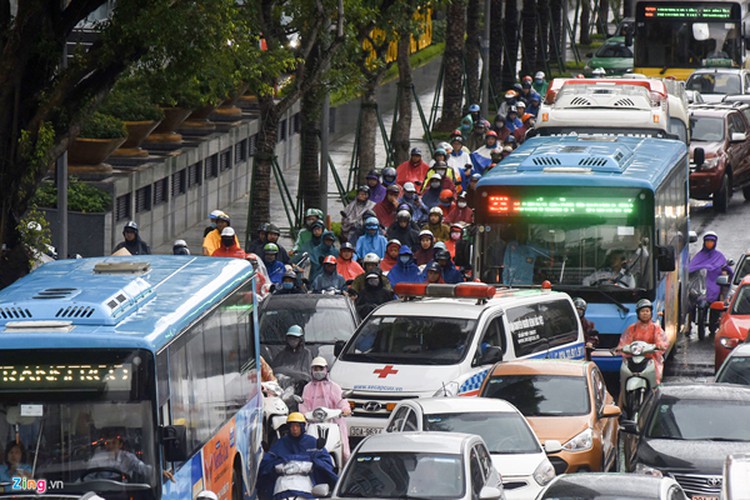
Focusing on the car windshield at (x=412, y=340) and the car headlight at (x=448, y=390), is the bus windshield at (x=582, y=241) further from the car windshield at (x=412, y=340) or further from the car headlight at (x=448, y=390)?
the car headlight at (x=448, y=390)

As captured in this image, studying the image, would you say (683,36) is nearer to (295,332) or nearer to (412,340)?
(412,340)

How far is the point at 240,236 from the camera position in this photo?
32406 mm

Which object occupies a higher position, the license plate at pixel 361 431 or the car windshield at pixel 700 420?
the car windshield at pixel 700 420

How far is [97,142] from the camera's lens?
91.6 ft

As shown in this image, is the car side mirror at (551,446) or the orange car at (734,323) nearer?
the car side mirror at (551,446)

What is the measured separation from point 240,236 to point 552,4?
3527 centimetres

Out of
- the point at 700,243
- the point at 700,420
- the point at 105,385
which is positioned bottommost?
the point at 700,243

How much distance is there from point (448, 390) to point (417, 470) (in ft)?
14.2

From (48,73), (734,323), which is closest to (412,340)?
(48,73)

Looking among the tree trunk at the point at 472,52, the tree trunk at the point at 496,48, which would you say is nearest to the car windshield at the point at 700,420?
the tree trunk at the point at 472,52

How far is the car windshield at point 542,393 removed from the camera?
Result: 17.5 metres

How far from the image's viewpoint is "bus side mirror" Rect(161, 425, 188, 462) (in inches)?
479

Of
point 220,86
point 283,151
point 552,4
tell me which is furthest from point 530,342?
point 552,4

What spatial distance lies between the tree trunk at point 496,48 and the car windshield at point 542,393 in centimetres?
3618
